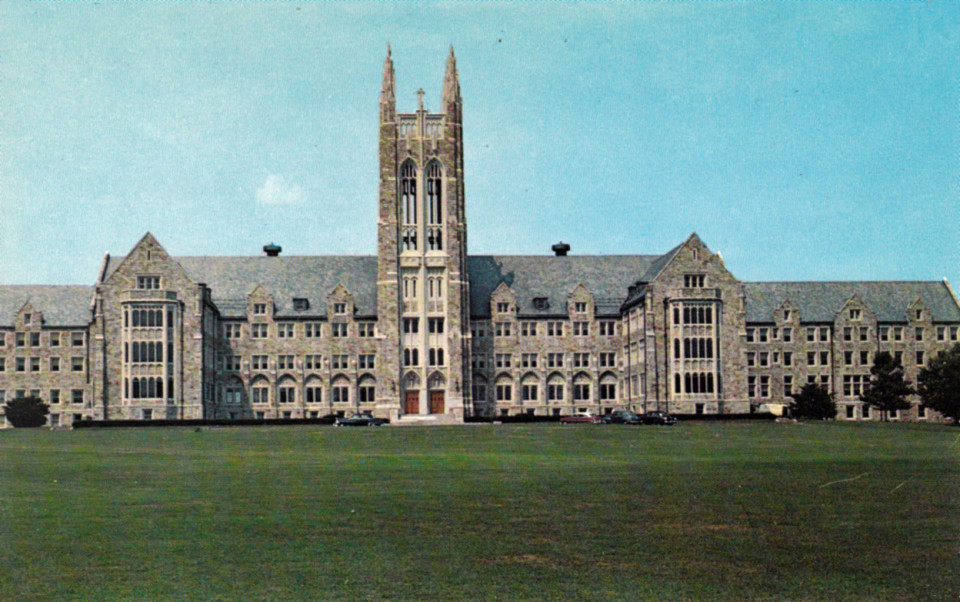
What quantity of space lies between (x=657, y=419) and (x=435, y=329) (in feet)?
96.3

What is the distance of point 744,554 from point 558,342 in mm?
95085

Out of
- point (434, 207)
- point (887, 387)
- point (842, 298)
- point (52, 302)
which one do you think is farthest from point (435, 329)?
point (842, 298)

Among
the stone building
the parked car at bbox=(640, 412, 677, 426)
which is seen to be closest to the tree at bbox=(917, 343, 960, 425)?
the parked car at bbox=(640, 412, 677, 426)

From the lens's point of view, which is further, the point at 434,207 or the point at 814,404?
the point at 434,207

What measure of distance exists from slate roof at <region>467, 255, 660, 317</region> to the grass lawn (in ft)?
252

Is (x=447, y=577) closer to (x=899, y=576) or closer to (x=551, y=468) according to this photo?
(x=899, y=576)

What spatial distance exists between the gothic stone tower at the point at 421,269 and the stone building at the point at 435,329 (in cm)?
19

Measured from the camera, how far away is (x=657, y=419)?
84.9m

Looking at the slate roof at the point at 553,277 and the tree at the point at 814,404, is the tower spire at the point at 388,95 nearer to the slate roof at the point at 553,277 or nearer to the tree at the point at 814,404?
the slate roof at the point at 553,277

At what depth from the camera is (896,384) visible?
103 meters

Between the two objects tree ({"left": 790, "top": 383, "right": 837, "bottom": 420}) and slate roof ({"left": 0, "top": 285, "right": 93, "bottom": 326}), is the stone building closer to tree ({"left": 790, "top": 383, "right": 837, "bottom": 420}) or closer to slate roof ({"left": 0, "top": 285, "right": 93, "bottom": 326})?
slate roof ({"left": 0, "top": 285, "right": 93, "bottom": 326})

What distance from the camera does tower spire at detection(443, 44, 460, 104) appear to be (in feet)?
360

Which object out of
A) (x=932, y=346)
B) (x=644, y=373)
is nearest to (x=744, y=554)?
(x=644, y=373)

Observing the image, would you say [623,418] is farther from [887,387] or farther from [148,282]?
[148,282]
